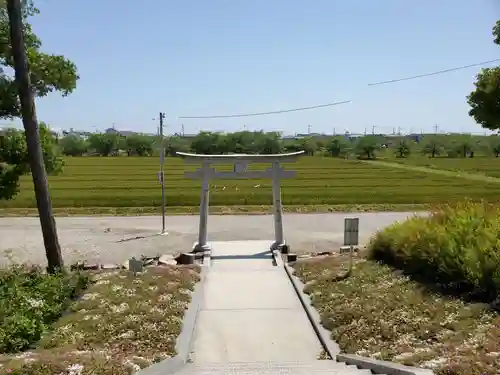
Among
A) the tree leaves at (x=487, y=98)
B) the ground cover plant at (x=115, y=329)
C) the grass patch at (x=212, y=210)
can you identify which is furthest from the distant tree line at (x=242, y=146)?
the ground cover plant at (x=115, y=329)

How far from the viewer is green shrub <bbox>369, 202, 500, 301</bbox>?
8605 mm

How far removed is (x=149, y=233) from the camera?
67.9ft

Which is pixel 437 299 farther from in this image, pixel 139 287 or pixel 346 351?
pixel 139 287

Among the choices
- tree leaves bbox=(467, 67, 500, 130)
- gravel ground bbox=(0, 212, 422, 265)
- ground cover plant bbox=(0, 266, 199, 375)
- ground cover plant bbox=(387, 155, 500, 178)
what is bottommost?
gravel ground bbox=(0, 212, 422, 265)

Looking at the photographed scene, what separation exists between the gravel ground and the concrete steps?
1021cm

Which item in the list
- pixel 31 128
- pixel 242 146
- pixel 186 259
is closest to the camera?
pixel 31 128

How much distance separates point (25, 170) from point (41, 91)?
1.72 metres

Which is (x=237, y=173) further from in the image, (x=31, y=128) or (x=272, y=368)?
(x=272, y=368)

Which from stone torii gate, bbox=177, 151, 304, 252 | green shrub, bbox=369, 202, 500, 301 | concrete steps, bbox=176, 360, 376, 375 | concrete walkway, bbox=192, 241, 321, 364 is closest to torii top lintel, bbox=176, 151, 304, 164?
stone torii gate, bbox=177, 151, 304, 252

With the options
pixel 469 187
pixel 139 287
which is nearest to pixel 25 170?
pixel 139 287

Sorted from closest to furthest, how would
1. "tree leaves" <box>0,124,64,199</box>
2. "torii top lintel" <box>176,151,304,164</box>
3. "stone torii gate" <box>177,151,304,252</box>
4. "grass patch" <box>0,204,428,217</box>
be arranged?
"tree leaves" <box>0,124,64,199</box> < "torii top lintel" <box>176,151,304,164</box> < "stone torii gate" <box>177,151,304,252</box> < "grass patch" <box>0,204,428,217</box>

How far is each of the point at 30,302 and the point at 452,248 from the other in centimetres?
733

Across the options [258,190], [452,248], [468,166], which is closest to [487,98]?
[452,248]

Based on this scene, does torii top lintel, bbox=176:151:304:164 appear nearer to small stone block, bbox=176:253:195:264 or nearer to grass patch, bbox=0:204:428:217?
small stone block, bbox=176:253:195:264
